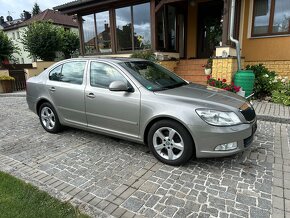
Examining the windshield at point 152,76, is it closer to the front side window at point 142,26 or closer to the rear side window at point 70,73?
the rear side window at point 70,73

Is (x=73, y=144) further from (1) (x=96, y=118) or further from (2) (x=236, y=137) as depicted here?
(2) (x=236, y=137)

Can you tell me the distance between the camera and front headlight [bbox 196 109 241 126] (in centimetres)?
305

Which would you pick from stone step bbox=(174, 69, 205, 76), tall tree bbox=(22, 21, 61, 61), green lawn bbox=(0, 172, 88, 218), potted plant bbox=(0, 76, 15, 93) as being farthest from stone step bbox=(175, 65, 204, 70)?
potted plant bbox=(0, 76, 15, 93)

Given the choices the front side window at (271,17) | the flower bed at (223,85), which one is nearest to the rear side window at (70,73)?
the flower bed at (223,85)

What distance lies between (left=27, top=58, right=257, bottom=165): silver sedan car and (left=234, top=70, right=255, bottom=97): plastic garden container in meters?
3.60

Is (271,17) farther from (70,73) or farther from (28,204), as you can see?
(28,204)

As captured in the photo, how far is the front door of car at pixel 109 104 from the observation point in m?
3.63

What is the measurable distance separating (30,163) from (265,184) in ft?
11.2

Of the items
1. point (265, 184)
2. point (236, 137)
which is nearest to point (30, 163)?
point (236, 137)

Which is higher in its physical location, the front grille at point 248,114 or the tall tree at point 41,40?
the tall tree at point 41,40

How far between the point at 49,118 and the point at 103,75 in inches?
71.6

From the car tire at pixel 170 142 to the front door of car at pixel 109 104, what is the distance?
13.6 inches

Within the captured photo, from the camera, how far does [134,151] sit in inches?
157

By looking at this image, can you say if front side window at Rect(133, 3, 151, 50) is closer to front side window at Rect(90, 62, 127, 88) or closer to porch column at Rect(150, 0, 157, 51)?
porch column at Rect(150, 0, 157, 51)
